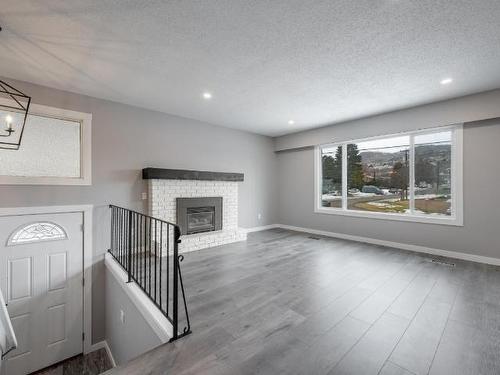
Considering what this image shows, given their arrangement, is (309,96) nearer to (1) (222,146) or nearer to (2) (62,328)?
(1) (222,146)

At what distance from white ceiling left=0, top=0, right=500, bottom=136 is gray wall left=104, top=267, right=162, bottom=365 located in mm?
2827

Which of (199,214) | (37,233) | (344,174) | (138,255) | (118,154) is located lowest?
(138,255)

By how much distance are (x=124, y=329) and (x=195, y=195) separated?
2.53 metres

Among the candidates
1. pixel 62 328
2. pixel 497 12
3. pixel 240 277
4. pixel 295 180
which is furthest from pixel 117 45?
pixel 295 180

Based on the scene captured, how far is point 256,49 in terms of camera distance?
2.46m

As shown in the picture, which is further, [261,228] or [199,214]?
[261,228]

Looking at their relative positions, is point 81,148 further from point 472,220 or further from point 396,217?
point 472,220

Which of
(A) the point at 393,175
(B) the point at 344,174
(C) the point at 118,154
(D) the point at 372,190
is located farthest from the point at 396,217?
(C) the point at 118,154

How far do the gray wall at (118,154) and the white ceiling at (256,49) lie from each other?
29cm

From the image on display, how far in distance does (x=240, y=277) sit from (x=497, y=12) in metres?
3.68

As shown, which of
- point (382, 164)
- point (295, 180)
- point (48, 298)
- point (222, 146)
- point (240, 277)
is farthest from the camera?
point (295, 180)

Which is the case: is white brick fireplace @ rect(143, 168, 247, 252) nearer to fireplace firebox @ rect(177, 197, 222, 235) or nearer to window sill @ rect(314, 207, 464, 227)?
fireplace firebox @ rect(177, 197, 222, 235)

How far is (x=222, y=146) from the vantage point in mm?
5480

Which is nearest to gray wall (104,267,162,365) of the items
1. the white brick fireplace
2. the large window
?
the white brick fireplace
